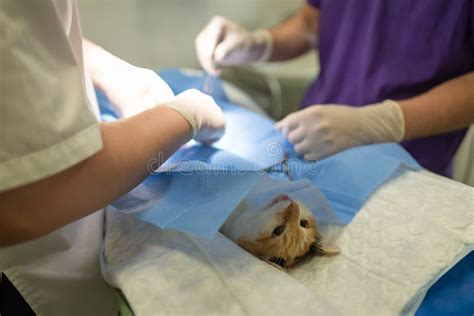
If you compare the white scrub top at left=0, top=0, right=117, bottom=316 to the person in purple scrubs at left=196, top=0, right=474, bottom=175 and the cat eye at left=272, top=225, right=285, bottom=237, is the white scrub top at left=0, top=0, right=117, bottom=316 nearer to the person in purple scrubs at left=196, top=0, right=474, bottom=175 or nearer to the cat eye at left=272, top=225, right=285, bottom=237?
the cat eye at left=272, top=225, right=285, bottom=237

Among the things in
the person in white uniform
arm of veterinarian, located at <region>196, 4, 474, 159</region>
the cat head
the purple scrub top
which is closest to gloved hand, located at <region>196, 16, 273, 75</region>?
arm of veterinarian, located at <region>196, 4, 474, 159</region>

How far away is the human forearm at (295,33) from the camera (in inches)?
51.3

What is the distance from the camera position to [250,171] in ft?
2.15

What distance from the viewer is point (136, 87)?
0.76 metres

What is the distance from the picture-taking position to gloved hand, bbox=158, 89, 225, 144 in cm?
66

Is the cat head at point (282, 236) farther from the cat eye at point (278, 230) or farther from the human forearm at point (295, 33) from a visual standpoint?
the human forearm at point (295, 33)

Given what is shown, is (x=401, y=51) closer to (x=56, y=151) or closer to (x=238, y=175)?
Answer: (x=238, y=175)

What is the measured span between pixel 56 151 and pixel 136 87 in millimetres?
303

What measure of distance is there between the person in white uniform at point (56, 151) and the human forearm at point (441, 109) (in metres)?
0.48

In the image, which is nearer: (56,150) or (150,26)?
(56,150)

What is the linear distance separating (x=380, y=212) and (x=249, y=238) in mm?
216

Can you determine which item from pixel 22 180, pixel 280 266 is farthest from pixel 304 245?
pixel 22 180

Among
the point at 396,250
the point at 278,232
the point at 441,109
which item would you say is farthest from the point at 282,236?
the point at 441,109

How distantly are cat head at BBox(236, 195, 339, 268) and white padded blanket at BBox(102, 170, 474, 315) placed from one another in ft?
0.08
